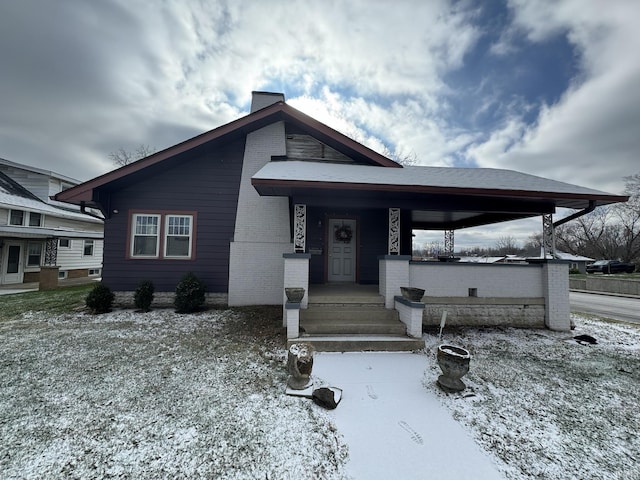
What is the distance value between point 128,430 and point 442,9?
1152cm

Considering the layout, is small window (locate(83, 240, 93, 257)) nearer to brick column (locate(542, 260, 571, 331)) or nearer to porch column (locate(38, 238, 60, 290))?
porch column (locate(38, 238, 60, 290))

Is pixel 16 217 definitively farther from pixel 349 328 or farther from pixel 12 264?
pixel 349 328

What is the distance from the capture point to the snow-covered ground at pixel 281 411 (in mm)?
2303

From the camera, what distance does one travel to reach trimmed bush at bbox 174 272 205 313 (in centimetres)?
685

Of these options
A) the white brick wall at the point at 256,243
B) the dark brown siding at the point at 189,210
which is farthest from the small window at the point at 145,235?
the white brick wall at the point at 256,243

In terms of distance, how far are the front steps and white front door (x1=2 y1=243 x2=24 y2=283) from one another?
16.7 meters

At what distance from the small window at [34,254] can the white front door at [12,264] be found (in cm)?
44

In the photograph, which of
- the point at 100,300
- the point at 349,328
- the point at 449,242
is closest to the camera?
the point at 349,328

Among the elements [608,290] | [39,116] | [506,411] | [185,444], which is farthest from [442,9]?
[608,290]

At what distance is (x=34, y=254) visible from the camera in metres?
14.0

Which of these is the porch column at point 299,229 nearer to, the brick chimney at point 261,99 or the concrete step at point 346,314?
the concrete step at point 346,314

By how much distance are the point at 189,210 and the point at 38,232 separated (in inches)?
443

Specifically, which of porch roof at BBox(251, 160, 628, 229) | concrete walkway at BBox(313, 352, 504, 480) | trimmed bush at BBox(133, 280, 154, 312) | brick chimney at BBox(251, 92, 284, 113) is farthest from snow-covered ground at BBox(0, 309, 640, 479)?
brick chimney at BBox(251, 92, 284, 113)

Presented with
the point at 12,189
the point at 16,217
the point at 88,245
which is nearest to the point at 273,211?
the point at 16,217
